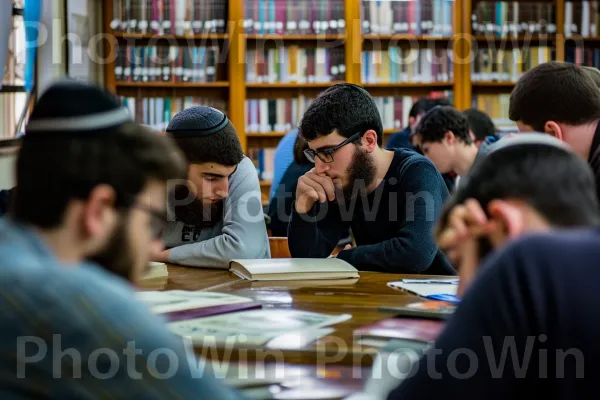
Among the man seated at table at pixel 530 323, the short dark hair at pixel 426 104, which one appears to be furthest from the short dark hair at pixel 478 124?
the man seated at table at pixel 530 323

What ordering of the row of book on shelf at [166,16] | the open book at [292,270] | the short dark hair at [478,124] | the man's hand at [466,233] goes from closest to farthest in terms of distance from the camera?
1. the man's hand at [466,233]
2. the open book at [292,270]
3. the short dark hair at [478,124]
4. the row of book on shelf at [166,16]

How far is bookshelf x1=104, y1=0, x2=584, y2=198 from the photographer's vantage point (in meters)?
6.22

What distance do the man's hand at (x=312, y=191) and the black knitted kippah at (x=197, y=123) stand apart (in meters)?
0.34

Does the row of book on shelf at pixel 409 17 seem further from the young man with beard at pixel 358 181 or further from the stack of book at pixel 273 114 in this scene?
the young man with beard at pixel 358 181

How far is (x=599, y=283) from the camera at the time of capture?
874 mm

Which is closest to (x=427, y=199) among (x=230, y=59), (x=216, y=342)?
(x=216, y=342)

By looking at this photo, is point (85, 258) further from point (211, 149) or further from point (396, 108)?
point (396, 108)

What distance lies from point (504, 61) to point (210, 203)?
4.10 metres

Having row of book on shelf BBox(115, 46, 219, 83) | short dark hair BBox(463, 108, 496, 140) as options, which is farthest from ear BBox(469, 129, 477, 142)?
row of book on shelf BBox(115, 46, 219, 83)

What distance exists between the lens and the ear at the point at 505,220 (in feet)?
3.60

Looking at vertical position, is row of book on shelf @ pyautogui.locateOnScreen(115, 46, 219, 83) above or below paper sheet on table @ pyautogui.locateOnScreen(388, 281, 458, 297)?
above

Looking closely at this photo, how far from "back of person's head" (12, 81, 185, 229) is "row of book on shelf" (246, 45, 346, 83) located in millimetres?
5174

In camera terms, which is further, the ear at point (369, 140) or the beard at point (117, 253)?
the ear at point (369, 140)

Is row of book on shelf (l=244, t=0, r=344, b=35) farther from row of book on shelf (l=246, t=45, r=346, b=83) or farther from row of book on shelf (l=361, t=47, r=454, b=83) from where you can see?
row of book on shelf (l=361, t=47, r=454, b=83)
